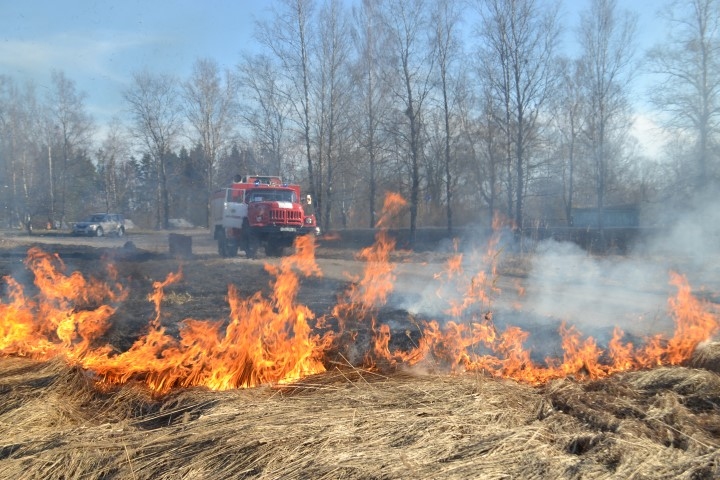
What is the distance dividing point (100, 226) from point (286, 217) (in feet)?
80.9

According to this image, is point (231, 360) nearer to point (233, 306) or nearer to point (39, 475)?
point (233, 306)

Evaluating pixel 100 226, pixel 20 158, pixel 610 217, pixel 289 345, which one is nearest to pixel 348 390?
pixel 289 345

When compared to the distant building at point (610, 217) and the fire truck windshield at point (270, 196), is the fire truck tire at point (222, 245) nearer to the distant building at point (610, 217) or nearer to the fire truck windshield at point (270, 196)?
the fire truck windshield at point (270, 196)

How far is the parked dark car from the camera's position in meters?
35.1

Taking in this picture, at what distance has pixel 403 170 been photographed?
3269cm

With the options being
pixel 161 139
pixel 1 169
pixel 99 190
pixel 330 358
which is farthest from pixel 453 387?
pixel 99 190

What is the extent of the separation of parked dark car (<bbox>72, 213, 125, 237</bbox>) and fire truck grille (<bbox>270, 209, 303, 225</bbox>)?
72.6 feet

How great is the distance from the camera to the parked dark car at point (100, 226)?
115 feet

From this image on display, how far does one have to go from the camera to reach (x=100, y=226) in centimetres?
3688

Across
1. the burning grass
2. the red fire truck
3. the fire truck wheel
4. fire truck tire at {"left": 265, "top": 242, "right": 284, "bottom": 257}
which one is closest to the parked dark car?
the red fire truck

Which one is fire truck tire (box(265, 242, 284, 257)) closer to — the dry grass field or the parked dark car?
the dry grass field

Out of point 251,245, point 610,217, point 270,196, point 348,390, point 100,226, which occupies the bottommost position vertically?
point 348,390

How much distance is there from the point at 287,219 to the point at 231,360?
12768 millimetres

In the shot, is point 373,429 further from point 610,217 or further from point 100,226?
point 100,226
